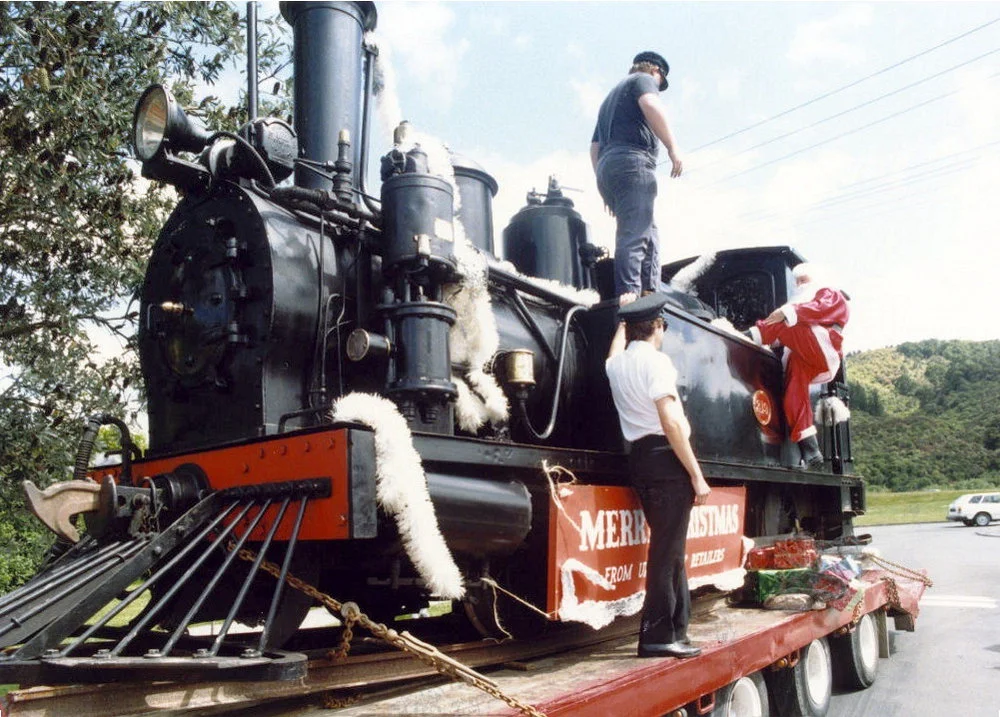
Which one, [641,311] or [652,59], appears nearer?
[641,311]

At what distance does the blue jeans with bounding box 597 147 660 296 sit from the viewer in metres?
4.07

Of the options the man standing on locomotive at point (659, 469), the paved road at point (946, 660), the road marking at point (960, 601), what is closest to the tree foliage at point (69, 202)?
the man standing on locomotive at point (659, 469)

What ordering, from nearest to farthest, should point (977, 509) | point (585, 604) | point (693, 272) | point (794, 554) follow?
point (585, 604) < point (794, 554) < point (693, 272) < point (977, 509)

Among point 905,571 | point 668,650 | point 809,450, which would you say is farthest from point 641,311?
point 905,571

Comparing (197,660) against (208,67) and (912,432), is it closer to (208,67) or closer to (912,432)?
(208,67)

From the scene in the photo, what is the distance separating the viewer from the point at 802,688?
449 centimetres

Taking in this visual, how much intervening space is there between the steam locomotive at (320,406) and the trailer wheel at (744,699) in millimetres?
987

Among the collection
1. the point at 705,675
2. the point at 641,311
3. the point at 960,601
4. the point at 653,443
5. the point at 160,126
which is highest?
the point at 160,126

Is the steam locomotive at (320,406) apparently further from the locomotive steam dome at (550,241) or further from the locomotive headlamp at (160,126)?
the locomotive steam dome at (550,241)

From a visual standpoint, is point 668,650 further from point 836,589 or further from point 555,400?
point 836,589

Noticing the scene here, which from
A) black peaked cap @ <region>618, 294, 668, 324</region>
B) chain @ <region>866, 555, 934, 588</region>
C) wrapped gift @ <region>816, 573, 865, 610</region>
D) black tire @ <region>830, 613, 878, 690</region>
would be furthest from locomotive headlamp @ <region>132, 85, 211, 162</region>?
chain @ <region>866, 555, 934, 588</region>

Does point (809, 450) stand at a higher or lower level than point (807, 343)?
lower

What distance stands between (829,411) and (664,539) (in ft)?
10.7

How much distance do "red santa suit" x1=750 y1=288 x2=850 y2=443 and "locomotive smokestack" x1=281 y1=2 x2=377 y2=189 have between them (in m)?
3.01
